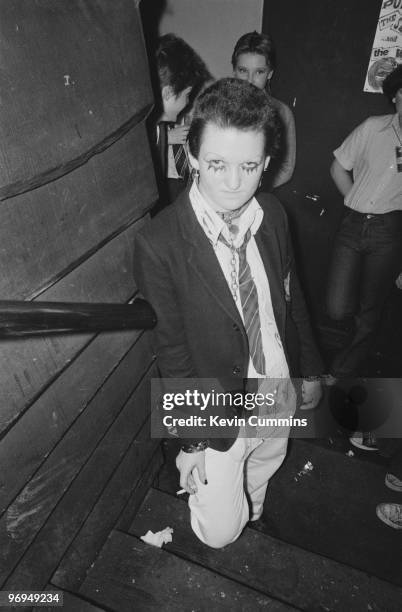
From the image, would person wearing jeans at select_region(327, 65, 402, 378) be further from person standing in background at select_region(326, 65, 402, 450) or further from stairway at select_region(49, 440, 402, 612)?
stairway at select_region(49, 440, 402, 612)

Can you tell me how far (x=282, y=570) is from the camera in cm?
215

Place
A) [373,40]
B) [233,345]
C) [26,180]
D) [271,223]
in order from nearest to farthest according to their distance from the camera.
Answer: [26,180], [233,345], [271,223], [373,40]

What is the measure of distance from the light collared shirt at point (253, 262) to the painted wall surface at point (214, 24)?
262 cm

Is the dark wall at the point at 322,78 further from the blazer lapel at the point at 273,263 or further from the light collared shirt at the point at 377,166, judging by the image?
the blazer lapel at the point at 273,263

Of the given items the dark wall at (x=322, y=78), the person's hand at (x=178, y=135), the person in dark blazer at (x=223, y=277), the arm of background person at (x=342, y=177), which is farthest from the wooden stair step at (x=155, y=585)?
the dark wall at (x=322, y=78)

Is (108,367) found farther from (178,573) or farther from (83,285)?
(178,573)

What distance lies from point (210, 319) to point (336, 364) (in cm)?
224

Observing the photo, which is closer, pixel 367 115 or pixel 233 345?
pixel 233 345

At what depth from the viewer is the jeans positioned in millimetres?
2969

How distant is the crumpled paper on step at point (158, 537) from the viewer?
2.24m

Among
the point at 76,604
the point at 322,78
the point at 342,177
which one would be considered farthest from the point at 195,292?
the point at 322,78

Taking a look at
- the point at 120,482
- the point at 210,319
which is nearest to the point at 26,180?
the point at 210,319

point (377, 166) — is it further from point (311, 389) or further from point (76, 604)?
point (76, 604)

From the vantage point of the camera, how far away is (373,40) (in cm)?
308
